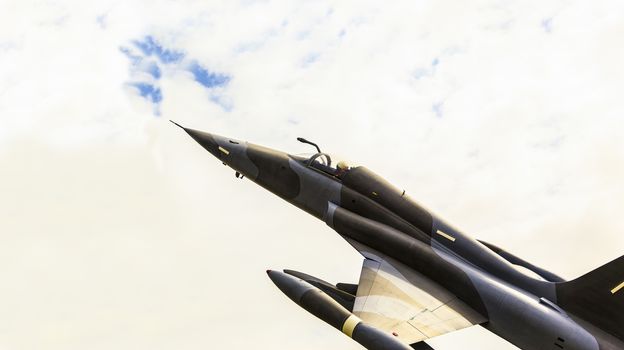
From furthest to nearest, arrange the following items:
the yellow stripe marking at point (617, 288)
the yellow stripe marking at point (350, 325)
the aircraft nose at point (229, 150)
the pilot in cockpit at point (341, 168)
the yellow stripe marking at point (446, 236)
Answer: the aircraft nose at point (229, 150)
the pilot in cockpit at point (341, 168)
the yellow stripe marking at point (446, 236)
the yellow stripe marking at point (617, 288)
the yellow stripe marking at point (350, 325)

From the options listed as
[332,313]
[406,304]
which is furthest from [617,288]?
[332,313]

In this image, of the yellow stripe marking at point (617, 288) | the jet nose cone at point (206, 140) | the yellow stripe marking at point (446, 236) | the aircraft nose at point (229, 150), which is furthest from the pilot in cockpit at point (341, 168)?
the yellow stripe marking at point (617, 288)

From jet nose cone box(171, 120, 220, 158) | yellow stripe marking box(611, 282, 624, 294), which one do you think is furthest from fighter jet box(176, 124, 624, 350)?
jet nose cone box(171, 120, 220, 158)

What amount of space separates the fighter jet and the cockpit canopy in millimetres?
33

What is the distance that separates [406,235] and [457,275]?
1.94 m

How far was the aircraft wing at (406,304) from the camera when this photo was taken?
1482 cm

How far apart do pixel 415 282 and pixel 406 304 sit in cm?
108

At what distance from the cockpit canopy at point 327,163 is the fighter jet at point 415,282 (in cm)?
3

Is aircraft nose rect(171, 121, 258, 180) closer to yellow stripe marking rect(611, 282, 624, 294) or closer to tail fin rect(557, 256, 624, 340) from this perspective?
tail fin rect(557, 256, 624, 340)

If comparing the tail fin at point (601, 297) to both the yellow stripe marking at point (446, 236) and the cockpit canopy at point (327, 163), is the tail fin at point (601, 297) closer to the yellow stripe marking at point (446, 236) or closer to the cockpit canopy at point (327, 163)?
the yellow stripe marking at point (446, 236)

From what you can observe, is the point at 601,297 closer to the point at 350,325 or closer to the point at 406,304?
the point at 406,304

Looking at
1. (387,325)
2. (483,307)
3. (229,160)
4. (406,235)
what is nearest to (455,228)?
(406,235)

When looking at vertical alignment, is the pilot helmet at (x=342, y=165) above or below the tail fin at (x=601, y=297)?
above

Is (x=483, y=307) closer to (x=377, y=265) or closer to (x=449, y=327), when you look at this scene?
(x=449, y=327)
